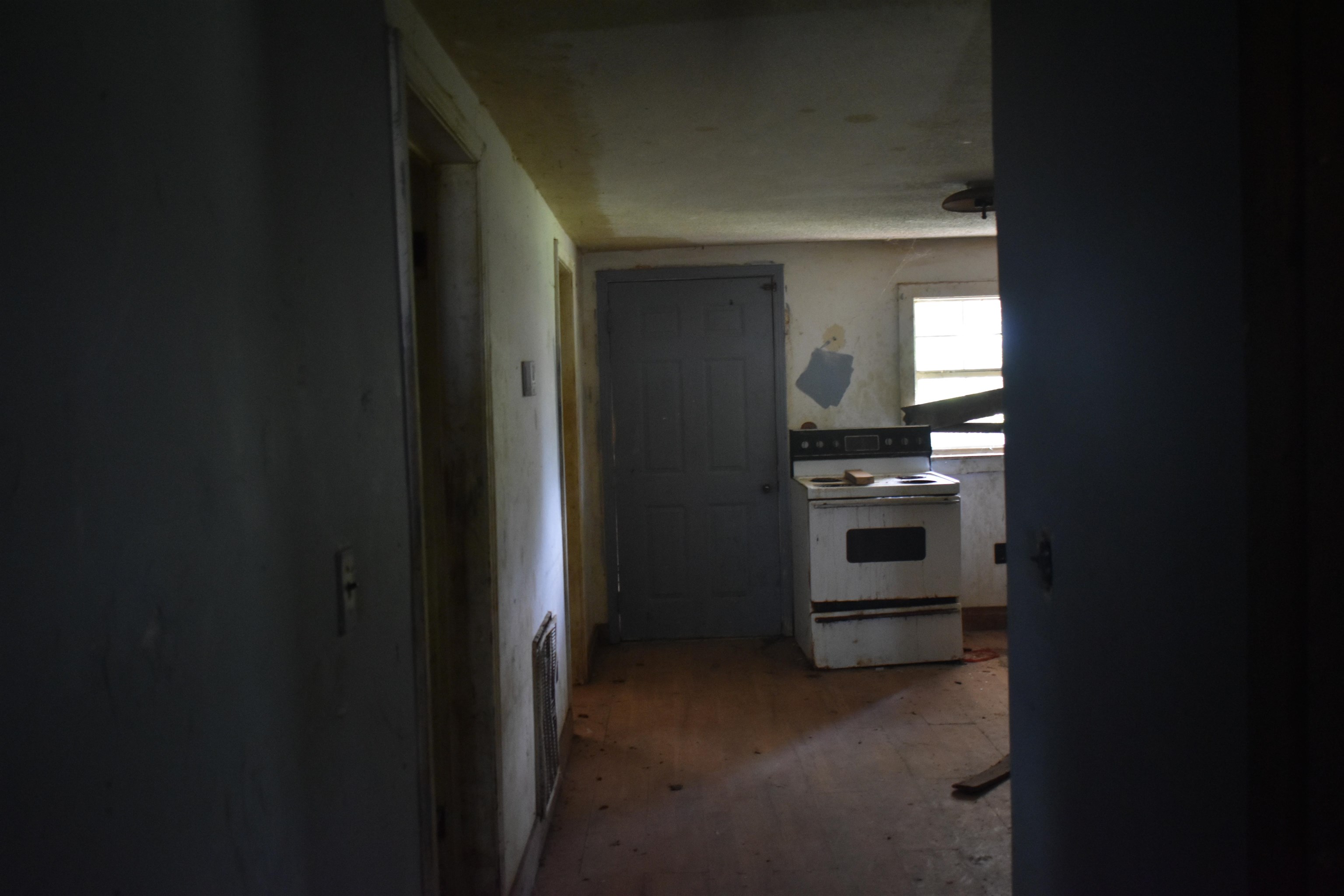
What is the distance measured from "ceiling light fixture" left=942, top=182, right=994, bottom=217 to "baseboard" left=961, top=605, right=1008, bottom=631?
240 cm

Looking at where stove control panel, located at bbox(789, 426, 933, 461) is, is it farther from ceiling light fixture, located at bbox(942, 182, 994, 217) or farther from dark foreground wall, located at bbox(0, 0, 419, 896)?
dark foreground wall, located at bbox(0, 0, 419, 896)

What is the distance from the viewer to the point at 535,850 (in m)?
2.58

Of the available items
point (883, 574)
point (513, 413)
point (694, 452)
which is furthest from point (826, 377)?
point (513, 413)

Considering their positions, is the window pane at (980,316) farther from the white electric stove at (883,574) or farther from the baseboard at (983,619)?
the baseboard at (983,619)

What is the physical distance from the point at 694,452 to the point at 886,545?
3.93 ft

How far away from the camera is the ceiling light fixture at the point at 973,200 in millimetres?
3430

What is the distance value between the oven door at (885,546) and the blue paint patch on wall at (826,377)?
829 millimetres

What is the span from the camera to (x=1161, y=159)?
913mm

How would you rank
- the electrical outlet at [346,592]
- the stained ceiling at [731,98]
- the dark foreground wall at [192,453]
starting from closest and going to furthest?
1. the dark foreground wall at [192,453]
2. the electrical outlet at [346,592]
3. the stained ceiling at [731,98]

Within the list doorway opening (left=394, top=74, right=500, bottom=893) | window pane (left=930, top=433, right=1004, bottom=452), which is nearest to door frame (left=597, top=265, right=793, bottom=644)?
window pane (left=930, top=433, right=1004, bottom=452)

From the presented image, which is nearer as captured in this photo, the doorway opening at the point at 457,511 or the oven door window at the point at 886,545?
the doorway opening at the point at 457,511

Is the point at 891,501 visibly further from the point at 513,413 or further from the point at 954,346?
the point at 513,413

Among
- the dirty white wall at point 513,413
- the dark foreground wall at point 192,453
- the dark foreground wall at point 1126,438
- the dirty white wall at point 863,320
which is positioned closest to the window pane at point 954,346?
the dirty white wall at point 863,320

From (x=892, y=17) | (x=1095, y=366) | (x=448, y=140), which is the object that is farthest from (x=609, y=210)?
(x=1095, y=366)
